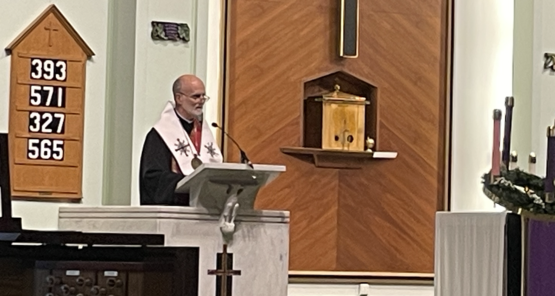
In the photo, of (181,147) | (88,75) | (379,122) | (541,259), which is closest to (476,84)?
(379,122)

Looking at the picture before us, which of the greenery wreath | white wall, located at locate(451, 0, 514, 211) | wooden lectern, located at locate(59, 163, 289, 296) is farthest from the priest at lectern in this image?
white wall, located at locate(451, 0, 514, 211)

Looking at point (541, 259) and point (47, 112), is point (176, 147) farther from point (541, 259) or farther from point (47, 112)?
point (541, 259)

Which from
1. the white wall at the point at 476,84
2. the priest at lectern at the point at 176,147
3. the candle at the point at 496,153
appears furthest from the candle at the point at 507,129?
the white wall at the point at 476,84

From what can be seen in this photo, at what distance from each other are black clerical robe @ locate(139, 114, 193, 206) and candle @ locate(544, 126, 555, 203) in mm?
2821

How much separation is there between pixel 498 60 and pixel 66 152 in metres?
3.93

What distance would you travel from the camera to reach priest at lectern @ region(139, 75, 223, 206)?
716 centimetres

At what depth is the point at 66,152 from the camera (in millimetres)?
9719

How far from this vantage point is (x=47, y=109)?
31.7 feet

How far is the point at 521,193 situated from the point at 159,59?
17.3ft

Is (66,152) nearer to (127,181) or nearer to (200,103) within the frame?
(127,181)

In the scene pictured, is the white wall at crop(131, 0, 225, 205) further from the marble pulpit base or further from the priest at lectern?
the marble pulpit base

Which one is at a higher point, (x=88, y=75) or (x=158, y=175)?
(x=88, y=75)

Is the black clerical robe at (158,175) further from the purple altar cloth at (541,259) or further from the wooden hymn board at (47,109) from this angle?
the purple altar cloth at (541,259)

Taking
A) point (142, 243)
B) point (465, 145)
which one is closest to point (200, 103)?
point (142, 243)
